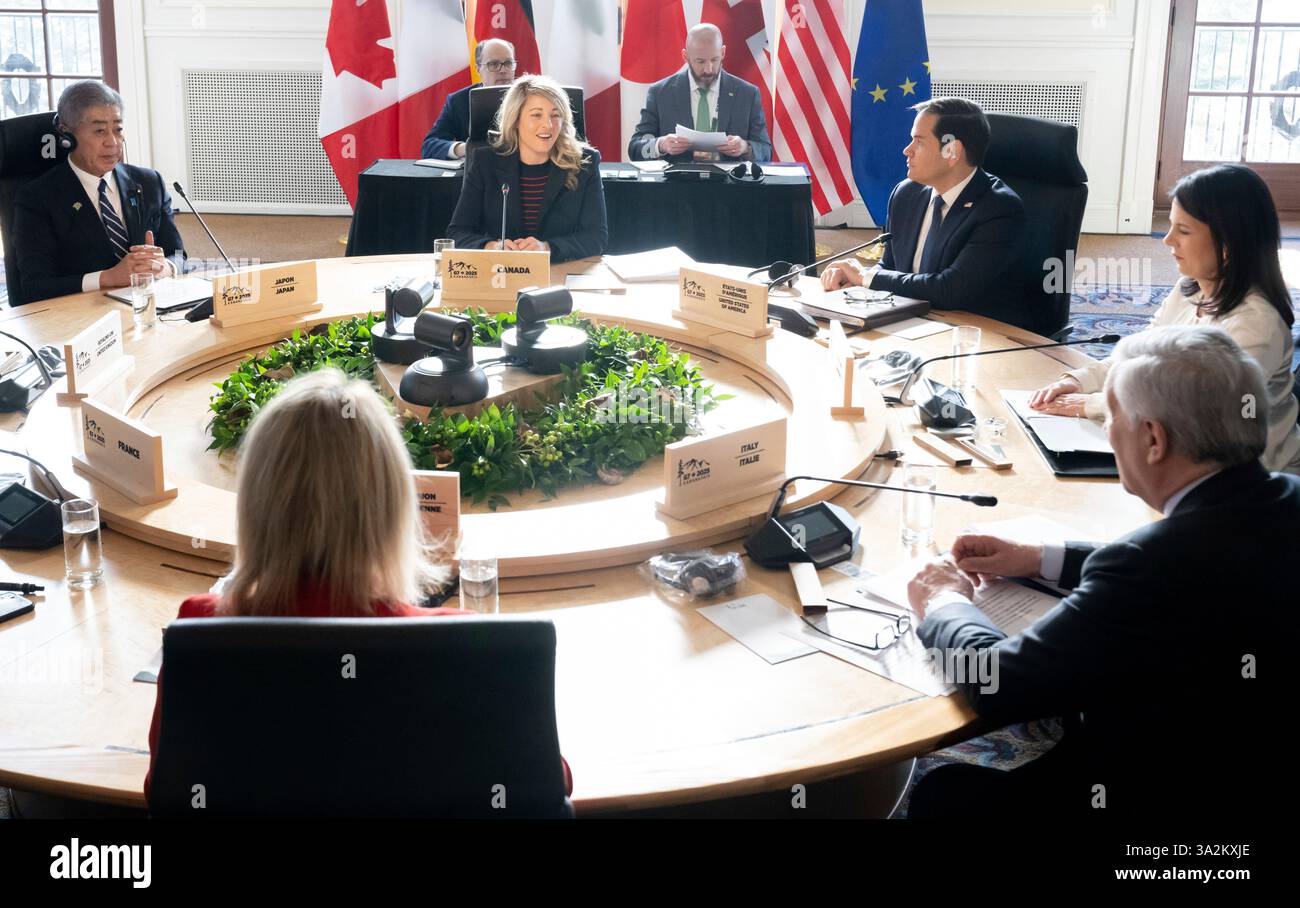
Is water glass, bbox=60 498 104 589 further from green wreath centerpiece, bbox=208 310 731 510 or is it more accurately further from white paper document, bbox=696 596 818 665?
white paper document, bbox=696 596 818 665

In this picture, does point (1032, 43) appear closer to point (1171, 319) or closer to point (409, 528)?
point (1171, 319)

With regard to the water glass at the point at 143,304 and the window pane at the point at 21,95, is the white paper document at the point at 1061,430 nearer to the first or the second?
the water glass at the point at 143,304

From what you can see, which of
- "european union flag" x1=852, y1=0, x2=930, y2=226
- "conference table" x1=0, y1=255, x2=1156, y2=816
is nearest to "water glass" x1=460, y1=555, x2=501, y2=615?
"conference table" x1=0, y1=255, x2=1156, y2=816

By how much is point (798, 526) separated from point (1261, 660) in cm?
81

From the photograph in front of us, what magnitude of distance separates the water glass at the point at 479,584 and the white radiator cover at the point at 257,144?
672 centimetres

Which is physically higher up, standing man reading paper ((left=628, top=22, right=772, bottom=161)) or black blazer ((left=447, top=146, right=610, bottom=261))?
standing man reading paper ((left=628, top=22, right=772, bottom=161))

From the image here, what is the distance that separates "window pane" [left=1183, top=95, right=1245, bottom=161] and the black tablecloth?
3.51 m

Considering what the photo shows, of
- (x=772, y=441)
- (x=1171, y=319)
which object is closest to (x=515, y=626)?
(x=772, y=441)

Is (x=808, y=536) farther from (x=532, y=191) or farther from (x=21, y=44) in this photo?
(x=21, y=44)

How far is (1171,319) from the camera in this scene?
3.22m

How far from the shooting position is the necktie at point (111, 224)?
4.27 metres

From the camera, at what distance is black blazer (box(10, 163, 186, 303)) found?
406 centimetres
